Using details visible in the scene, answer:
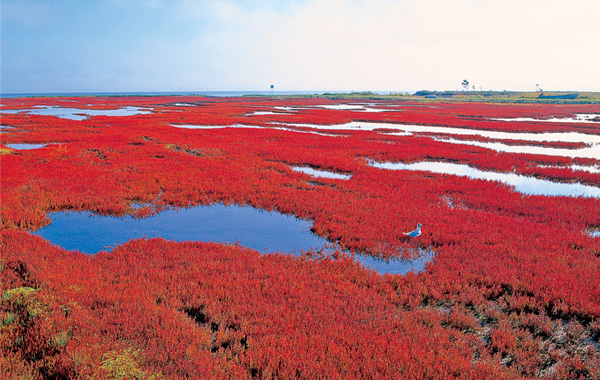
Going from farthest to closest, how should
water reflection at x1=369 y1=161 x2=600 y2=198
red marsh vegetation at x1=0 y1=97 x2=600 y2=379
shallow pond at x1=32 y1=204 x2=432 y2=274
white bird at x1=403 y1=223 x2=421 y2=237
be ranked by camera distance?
water reflection at x1=369 y1=161 x2=600 y2=198 < white bird at x1=403 y1=223 x2=421 y2=237 < shallow pond at x1=32 y1=204 x2=432 y2=274 < red marsh vegetation at x1=0 y1=97 x2=600 y2=379

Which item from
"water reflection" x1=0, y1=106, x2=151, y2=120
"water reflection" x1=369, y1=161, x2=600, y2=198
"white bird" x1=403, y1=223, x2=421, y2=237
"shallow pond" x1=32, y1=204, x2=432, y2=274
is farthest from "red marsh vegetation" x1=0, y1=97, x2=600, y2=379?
"water reflection" x1=0, y1=106, x2=151, y2=120

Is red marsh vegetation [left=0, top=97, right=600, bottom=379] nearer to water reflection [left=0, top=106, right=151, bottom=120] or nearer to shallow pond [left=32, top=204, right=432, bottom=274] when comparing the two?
shallow pond [left=32, top=204, right=432, bottom=274]

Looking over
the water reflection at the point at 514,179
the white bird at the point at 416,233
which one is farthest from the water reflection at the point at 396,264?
the water reflection at the point at 514,179

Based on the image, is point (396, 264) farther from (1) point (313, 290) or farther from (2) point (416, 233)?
(1) point (313, 290)

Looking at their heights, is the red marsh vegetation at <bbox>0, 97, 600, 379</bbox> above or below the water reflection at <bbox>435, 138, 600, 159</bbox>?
below

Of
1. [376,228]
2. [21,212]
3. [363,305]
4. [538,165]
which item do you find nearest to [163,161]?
[21,212]

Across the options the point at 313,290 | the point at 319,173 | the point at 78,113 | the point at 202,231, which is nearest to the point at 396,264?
the point at 313,290
